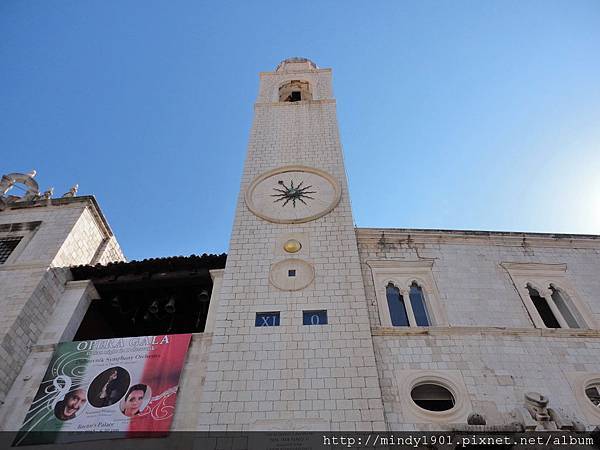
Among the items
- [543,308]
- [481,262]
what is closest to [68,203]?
[481,262]

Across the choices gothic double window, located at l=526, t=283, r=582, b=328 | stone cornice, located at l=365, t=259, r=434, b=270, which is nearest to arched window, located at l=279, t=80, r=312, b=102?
stone cornice, located at l=365, t=259, r=434, b=270

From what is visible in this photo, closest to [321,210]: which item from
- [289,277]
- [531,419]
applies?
[289,277]

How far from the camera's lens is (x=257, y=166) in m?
16.0

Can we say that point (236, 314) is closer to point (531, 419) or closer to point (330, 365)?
point (330, 365)

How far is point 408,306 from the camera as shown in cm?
1162

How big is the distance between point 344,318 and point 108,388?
5648mm

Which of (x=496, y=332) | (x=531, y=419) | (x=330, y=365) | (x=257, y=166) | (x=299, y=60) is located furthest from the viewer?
(x=299, y=60)

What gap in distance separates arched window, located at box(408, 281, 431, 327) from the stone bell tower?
164cm

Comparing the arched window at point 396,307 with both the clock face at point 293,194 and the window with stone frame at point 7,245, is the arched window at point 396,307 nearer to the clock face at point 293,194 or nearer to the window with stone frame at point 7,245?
the clock face at point 293,194

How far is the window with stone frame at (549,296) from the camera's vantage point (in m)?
11.5

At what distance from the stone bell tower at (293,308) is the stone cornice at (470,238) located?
2.89ft

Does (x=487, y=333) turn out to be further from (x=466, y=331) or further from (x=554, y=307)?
(x=554, y=307)

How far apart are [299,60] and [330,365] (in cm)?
1905

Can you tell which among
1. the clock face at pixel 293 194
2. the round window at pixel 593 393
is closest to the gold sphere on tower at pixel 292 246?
the clock face at pixel 293 194
